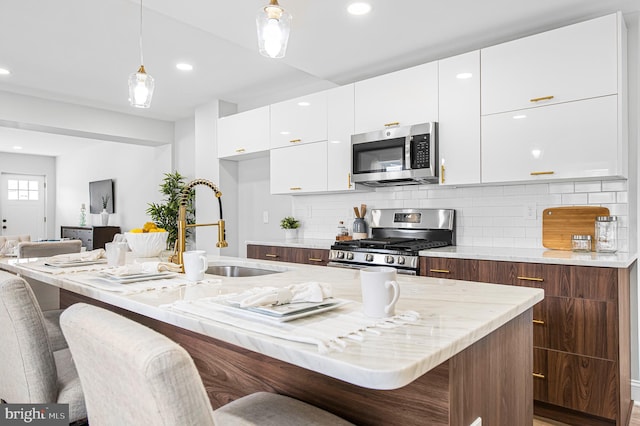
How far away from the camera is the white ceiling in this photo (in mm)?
2621

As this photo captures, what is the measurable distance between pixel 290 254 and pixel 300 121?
1241 mm

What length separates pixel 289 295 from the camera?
1.07 metres

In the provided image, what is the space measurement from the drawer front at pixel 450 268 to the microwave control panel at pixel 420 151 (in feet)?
2.35

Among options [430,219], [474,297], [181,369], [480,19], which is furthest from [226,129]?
[181,369]

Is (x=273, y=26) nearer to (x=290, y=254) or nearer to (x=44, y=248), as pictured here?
(x=44, y=248)

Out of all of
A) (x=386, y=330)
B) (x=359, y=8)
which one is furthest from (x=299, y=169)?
(x=386, y=330)

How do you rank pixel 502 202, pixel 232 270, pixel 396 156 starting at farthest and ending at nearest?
pixel 396 156 → pixel 502 202 → pixel 232 270

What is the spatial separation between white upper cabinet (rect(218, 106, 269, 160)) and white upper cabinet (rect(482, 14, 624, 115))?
2.23 meters

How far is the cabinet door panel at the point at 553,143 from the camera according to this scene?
2.46m

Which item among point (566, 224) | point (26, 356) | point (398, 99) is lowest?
point (26, 356)

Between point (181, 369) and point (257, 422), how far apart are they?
47cm

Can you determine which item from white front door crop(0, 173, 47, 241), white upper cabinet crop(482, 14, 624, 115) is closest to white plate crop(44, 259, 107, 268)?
white upper cabinet crop(482, 14, 624, 115)

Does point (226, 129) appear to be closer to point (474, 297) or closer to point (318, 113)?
point (318, 113)

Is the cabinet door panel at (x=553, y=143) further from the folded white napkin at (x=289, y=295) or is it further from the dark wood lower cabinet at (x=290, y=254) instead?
the folded white napkin at (x=289, y=295)
